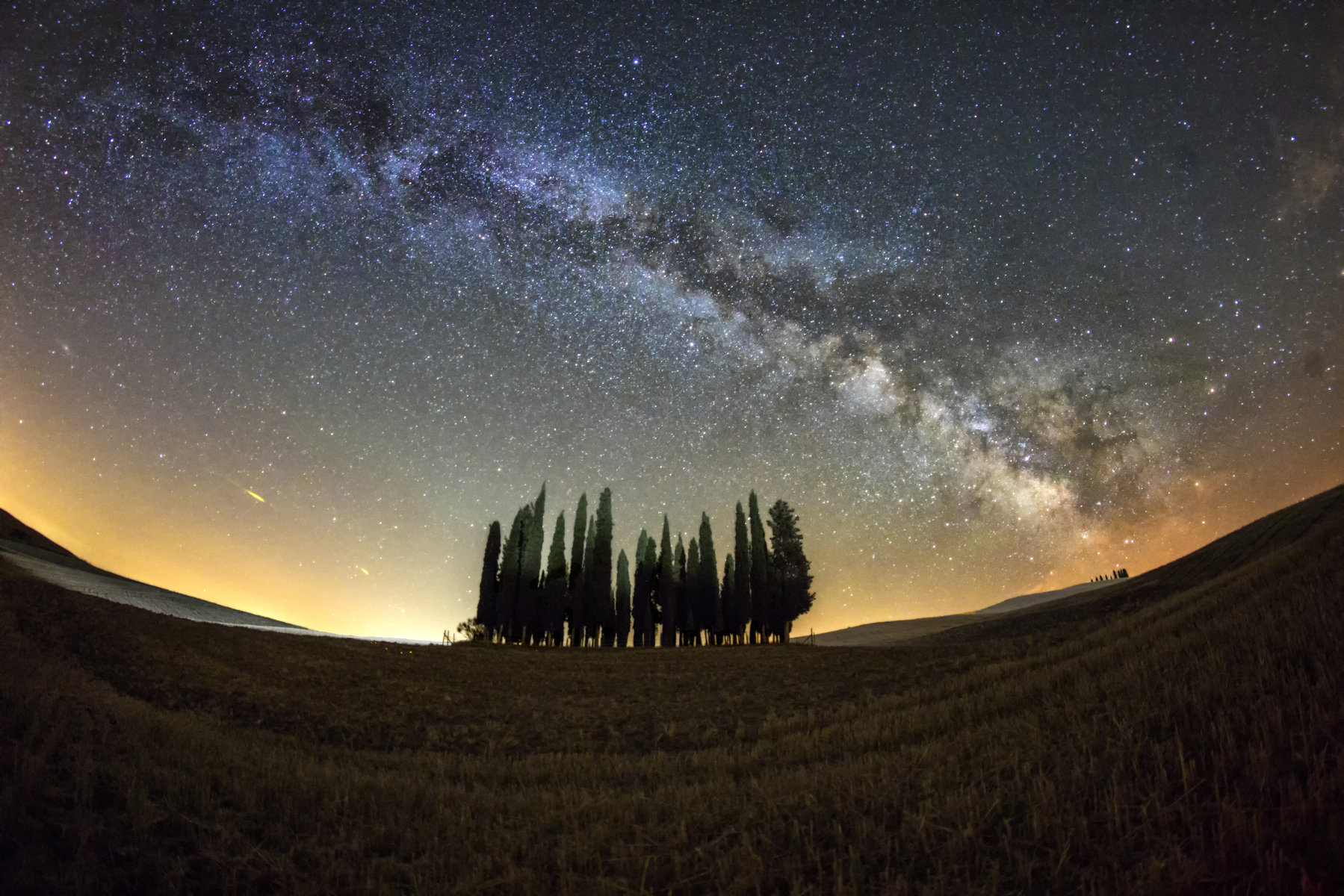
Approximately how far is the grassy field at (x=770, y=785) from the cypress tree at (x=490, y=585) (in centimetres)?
3190

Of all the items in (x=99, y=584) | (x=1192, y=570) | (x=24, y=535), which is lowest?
(x=99, y=584)

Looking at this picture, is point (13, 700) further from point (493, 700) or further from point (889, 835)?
point (889, 835)

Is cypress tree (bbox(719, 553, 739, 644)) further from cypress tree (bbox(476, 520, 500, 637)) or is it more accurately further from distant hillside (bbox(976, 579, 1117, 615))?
distant hillside (bbox(976, 579, 1117, 615))

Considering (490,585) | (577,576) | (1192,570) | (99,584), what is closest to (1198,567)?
(1192,570)

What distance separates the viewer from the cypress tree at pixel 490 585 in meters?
46.5

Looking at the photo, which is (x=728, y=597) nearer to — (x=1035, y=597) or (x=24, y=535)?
(x=1035, y=597)

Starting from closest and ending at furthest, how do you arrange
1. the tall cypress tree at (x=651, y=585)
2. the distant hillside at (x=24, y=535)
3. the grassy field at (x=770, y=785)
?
the grassy field at (x=770, y=785)
the tall cypress tree at (x=651, y=585)
the distant hillside at (x=24, y=535)

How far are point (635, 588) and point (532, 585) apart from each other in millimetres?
8407

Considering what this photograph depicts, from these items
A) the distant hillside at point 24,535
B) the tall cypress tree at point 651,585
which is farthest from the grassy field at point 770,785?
the distant hillside at point 24,535

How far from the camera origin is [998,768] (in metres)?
6.43

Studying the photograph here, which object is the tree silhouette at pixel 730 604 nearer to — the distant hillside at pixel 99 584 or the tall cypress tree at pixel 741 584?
the tall cypress tree at pixel 741 584

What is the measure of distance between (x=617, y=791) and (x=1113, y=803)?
6.23 meters

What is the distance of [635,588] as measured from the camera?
48.5 metres

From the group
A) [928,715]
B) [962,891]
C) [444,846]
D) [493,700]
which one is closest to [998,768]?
[962,891]
